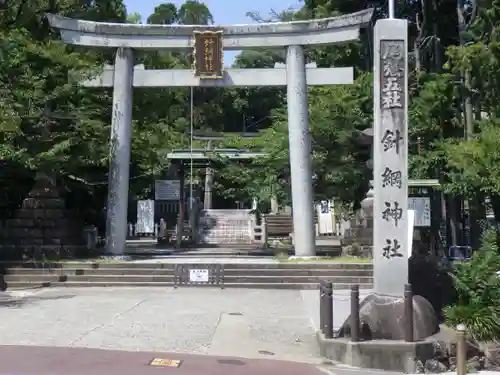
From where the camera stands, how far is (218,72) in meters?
20.9

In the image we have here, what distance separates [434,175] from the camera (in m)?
24.5

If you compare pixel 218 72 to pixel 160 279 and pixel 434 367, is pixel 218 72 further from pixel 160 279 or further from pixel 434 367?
pixel 434 367

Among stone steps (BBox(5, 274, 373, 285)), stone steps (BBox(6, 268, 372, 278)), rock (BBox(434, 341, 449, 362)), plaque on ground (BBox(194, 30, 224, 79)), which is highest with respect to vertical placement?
plaque on ground (BBox(194, 30, 224, 79))

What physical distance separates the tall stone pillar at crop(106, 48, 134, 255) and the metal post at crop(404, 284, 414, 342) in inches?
517

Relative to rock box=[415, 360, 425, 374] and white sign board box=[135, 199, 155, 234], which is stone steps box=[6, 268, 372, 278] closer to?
rock box=[415, 360, 425, 374]

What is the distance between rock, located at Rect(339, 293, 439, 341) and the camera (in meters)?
9.75

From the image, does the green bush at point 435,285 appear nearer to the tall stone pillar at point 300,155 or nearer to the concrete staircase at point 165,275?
the concrete staircase at point 165,275

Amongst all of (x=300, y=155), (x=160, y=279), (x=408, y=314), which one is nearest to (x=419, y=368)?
(x=408, y=314)

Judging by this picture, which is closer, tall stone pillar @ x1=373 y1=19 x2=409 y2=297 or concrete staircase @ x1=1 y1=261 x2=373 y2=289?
tall stone pillar @ x1=373 y1=19 x2=409 y2=297

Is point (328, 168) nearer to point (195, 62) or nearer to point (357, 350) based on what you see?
point (195, 62)

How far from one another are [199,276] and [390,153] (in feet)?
30.0

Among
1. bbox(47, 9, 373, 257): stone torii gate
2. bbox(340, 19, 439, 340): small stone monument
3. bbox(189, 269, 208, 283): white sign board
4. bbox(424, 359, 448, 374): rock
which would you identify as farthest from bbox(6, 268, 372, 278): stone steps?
bbox(424, 359, 448, 374): rock

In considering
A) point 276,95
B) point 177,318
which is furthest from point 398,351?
point 276,95

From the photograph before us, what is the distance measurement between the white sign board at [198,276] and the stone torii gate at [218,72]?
374 centimetres
